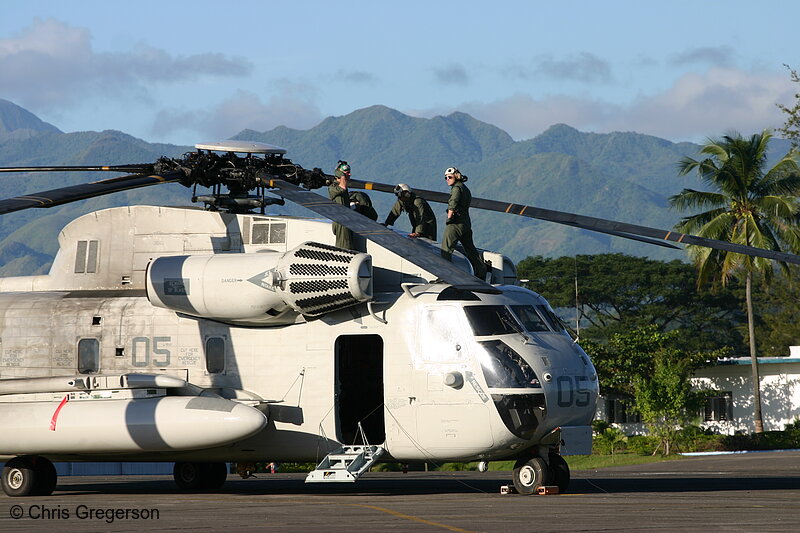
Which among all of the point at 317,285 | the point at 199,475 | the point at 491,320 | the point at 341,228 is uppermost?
the point at 341,228

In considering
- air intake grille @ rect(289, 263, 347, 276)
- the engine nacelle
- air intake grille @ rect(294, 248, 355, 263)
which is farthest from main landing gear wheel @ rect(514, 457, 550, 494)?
air intake grille @ rect(294, 248, 355, 263)

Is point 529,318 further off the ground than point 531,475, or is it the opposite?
point 529,318

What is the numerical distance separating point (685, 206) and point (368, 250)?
34336 mm

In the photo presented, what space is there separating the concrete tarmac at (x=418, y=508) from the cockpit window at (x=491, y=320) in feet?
8.49

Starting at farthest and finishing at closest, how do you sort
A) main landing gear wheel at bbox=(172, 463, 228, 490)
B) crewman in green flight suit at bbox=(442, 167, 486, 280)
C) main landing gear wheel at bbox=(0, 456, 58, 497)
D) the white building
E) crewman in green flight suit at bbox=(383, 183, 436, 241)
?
the white building → main landing gear wheel at bbox=(172, 463, 228, 490) → main landing gear wheel at bbox=(0, 456, 58, 497) → crewman in green flight suit at bbox=(383, 183, 436, 241) → crewman in green flight suit at bbox=(442, 167, 486, 280)

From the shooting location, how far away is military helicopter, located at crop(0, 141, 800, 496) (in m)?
17.3

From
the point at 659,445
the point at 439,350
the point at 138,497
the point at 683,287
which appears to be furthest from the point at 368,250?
the point at 683,287

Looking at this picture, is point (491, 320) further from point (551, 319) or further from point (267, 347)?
point (267, 347)

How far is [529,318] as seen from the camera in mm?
17906

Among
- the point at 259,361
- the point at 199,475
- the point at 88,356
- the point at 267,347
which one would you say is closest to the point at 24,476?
the point at 88,356

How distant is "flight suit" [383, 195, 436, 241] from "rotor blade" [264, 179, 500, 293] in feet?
7.49

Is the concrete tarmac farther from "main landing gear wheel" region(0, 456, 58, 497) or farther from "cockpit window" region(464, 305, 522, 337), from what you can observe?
"cockpit window" region(464, 305, 522, 337)

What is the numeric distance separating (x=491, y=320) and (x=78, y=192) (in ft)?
22.0

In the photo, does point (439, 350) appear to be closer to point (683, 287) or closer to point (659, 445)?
point (659, 445)
